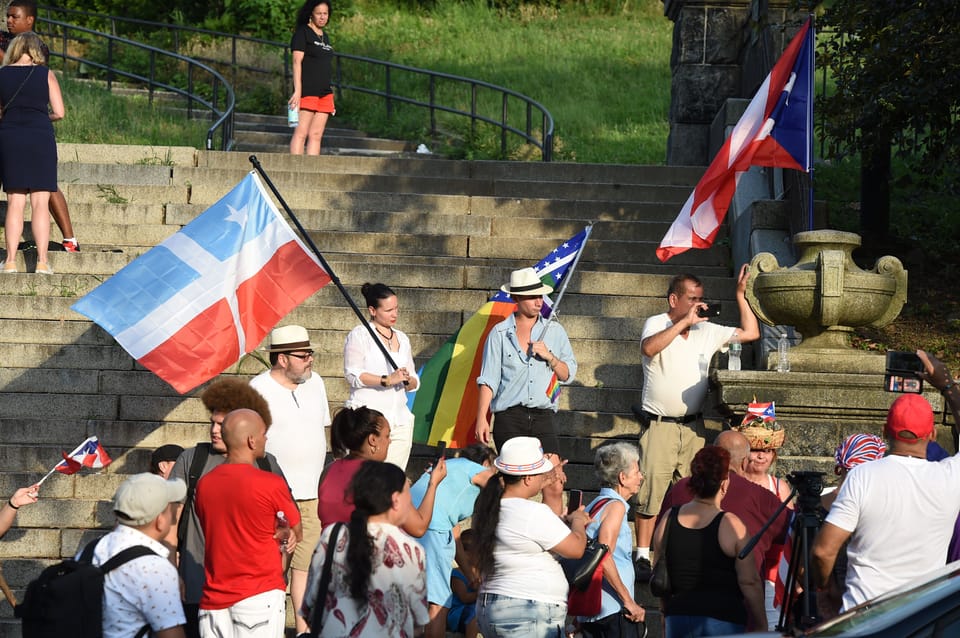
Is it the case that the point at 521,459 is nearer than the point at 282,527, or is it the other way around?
the point at 521,459

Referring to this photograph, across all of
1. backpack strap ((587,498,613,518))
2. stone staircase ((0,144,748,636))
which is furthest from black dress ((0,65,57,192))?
backpack strap ((587,498,613,518))

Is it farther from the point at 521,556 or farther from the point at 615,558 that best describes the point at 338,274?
the point at 521,556

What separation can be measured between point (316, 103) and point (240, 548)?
9.30 metres

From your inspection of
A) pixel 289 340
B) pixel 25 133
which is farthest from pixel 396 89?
pixel 289 340

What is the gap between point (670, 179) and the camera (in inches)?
582

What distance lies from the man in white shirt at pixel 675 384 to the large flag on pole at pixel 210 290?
2.29 metres

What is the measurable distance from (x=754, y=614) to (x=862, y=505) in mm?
766

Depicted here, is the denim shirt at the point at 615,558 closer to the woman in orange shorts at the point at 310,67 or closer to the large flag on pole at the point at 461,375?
the large flag on pole at the point at 461,375

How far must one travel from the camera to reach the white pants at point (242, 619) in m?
6.60

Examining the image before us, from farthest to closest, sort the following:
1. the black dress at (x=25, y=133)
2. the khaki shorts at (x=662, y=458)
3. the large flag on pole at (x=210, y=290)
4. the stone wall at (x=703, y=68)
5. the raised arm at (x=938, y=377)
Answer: the stone wall at (x=703, y=68)
the black dress at (x=25, y=133)
the large flag on pole at (x=210, y=290)
the khaki shorts at (x=662, y=458)
the raised arm at (x=938, y=377)

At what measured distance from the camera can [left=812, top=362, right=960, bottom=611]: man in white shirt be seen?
6.21 meters

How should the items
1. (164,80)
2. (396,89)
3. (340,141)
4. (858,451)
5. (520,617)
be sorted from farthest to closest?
(396,89) < (164,80) < (340,141) < (858,451) < (520,617)

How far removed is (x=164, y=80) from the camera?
2423 cm

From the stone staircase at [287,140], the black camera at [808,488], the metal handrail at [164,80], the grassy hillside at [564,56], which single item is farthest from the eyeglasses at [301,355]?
the grassy hillside at [564,56]
